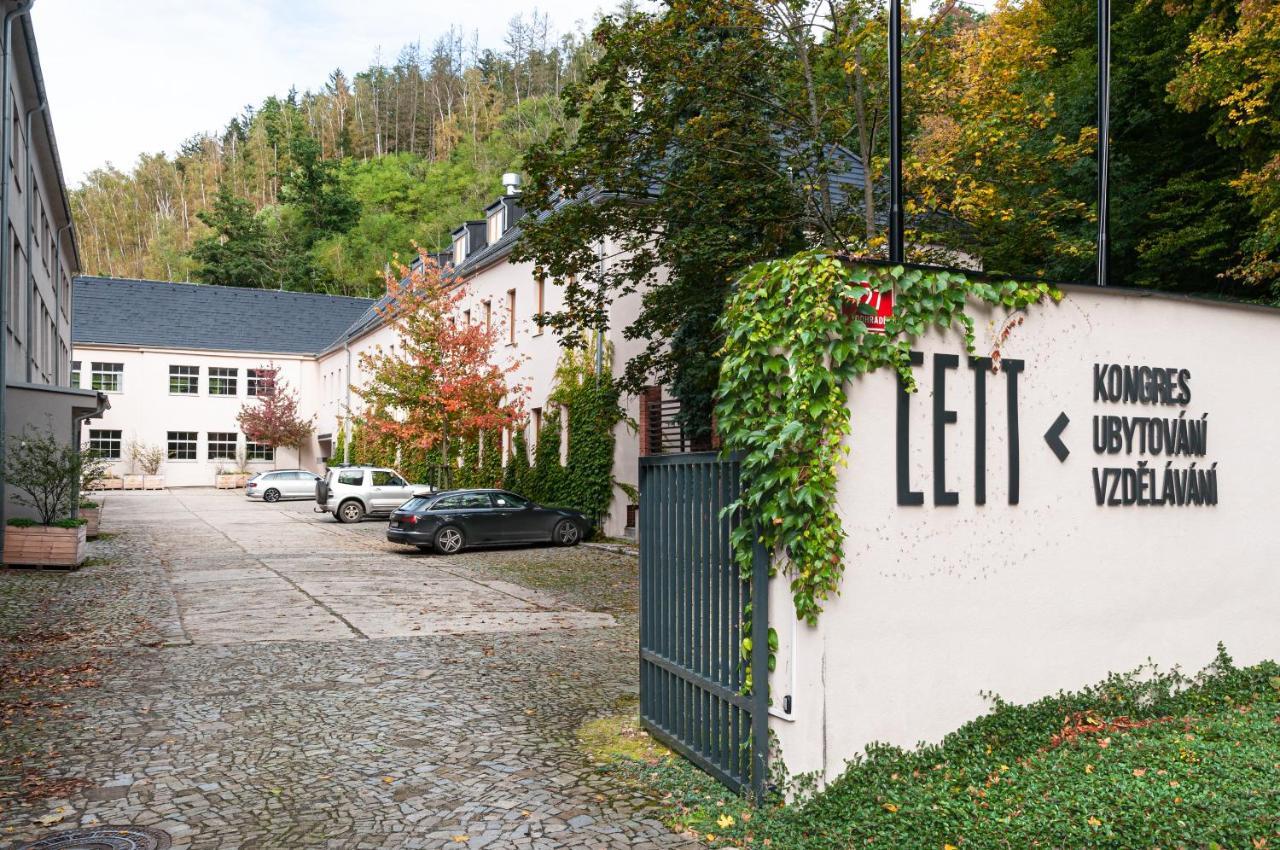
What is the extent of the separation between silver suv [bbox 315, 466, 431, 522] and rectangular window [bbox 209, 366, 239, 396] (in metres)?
28.7

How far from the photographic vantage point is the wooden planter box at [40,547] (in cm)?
1557

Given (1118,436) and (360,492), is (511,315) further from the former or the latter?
(1118,436)

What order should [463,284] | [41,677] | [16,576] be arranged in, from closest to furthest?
[41,677] < [16,576] < [463,284]

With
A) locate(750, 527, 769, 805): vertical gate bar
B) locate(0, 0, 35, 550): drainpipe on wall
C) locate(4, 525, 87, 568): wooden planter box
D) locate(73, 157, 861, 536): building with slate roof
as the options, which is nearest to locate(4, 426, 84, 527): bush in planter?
locate(4, 525, 87, 568): wooden planter box

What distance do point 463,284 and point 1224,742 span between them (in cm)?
2747

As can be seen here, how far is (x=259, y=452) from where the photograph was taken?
5516cm

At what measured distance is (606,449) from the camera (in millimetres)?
22578

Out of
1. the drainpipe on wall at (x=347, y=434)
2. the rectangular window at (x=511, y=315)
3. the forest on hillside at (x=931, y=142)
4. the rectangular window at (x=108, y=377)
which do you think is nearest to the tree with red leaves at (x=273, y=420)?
the drainpipe on wall at (x=347, y=434)

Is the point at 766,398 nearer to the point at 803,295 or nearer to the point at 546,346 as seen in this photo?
the point at 803,295

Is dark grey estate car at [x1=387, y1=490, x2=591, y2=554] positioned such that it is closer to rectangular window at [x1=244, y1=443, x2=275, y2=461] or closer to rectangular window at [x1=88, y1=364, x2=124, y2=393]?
rectangular window at [x1=244, y1=443, x2=275, y2=461]

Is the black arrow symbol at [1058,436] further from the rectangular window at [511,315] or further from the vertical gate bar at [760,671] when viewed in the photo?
the rectangular window at [511,315]

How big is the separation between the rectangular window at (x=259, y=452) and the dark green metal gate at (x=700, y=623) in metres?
52.6

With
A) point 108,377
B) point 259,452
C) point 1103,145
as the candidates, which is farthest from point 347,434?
point 1103,145

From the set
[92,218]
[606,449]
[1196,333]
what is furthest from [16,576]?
[92,218]
